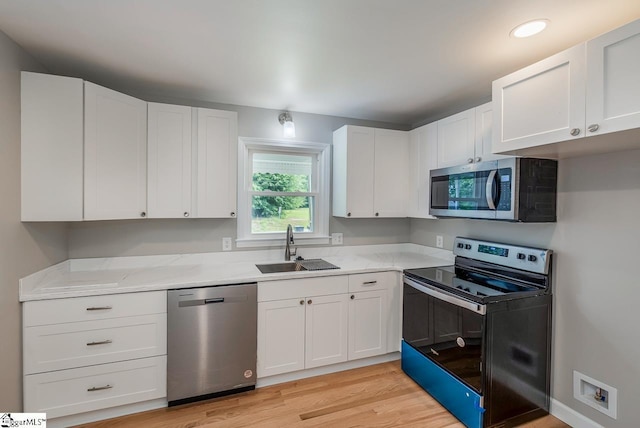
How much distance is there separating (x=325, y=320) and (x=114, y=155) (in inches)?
78.7

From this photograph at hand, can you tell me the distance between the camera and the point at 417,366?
2.40 metres

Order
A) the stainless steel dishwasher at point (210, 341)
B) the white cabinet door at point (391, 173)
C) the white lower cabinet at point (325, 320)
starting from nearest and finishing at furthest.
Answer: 1. the stainless steel dishwasher at point (210, 341)
2. the white lower cabinet at point (325, 320)
3. the white cabinet door at point (391, 173)

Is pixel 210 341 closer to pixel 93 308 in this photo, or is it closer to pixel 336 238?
pixel 93 308

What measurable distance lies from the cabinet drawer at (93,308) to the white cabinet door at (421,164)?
7.58 feet

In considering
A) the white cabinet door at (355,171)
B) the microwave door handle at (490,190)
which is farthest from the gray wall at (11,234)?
the microwave door handle at (490,190)

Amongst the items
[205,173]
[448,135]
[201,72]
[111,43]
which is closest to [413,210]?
[448,135]

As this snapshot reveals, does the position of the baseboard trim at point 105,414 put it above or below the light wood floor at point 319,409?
above

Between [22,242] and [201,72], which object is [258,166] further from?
[22,242]

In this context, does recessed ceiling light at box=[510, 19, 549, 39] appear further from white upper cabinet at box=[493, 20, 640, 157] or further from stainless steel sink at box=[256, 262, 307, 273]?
stainless steel sink at box=[256, 262, 307, 273]

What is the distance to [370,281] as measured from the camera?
8.54 ft

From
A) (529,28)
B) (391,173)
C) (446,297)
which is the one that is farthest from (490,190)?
(391,173)

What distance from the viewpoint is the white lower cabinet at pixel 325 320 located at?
2322 mm

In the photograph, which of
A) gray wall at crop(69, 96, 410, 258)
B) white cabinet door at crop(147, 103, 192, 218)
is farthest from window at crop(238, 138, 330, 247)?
white cabinet door at crop(147, 103, 192, 218)

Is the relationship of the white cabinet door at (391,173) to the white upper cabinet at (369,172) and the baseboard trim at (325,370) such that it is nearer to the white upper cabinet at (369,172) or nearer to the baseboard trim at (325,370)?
the white upper cabinet at (369,172)
